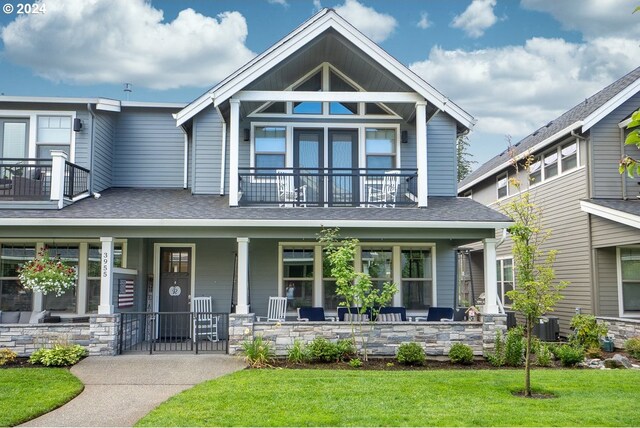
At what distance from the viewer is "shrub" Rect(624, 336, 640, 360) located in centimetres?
1133

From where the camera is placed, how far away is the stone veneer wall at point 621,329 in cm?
1230

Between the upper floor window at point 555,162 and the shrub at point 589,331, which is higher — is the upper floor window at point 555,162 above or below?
above

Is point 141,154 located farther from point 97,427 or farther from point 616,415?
point 616,415

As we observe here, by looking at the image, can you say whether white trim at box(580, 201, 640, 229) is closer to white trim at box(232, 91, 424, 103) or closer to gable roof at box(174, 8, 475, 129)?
gable roof at box(174, 8, 475, 129)

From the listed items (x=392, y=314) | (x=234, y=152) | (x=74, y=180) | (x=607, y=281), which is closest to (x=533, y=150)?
(x=607, y=281)

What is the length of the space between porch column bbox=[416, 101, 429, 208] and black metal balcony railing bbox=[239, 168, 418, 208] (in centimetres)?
33

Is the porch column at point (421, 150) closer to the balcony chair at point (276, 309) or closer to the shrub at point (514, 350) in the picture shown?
the shrub at point (514, 350)

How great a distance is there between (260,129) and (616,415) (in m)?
9.98

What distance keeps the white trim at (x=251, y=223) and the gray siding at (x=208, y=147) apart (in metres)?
3.10

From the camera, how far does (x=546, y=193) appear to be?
16.6 m

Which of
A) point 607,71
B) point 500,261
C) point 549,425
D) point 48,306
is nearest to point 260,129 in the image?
point 48,306

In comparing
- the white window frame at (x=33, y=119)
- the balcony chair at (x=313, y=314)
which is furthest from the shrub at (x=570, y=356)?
the white window frame at (x=33, y=119)

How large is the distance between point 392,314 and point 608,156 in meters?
7.14

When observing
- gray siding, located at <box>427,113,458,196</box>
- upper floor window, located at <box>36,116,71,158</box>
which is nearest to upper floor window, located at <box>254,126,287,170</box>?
gray siding, located at <box>427,113,458,196</box>
